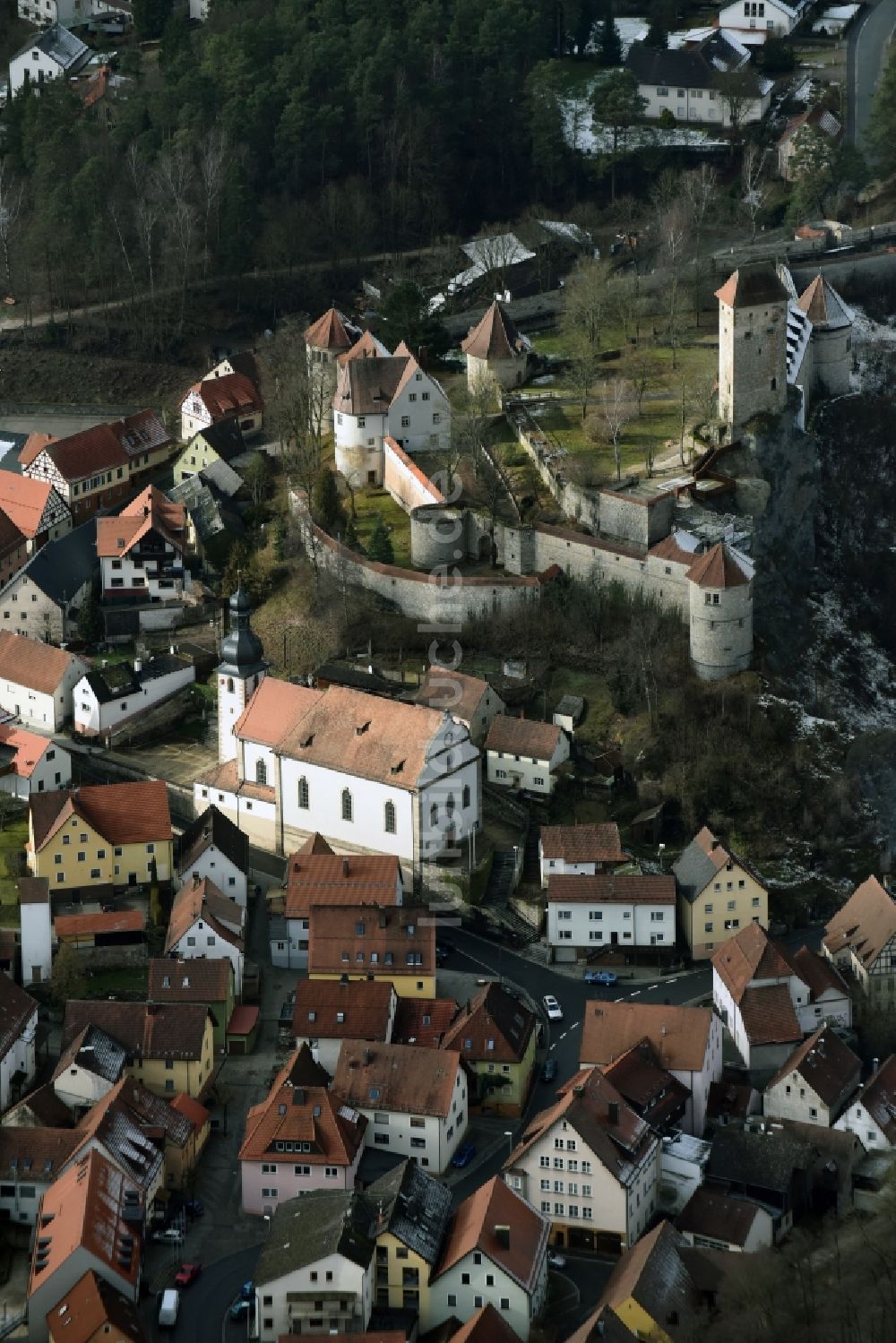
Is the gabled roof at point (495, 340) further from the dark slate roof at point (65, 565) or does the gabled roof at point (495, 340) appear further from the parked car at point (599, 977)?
the parked car at point (599, 977)

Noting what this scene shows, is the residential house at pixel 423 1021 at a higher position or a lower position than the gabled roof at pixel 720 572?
lower

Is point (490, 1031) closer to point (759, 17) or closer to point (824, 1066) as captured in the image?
point (824, 1066)

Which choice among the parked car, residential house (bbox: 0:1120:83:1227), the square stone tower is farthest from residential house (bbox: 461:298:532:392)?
residential house (bbox: 0:1120:83:1227)

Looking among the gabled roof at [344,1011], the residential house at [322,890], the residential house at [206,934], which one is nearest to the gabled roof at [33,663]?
the residential house at [322,890]

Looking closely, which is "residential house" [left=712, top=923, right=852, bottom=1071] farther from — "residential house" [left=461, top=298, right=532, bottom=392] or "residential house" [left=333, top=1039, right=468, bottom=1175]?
"residential house" [left=461, top=298, right=532, bottom=392]

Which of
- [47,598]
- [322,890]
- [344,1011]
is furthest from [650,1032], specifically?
[47,598]

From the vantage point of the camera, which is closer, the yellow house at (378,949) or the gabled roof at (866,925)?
the yellow house at (378,949)
